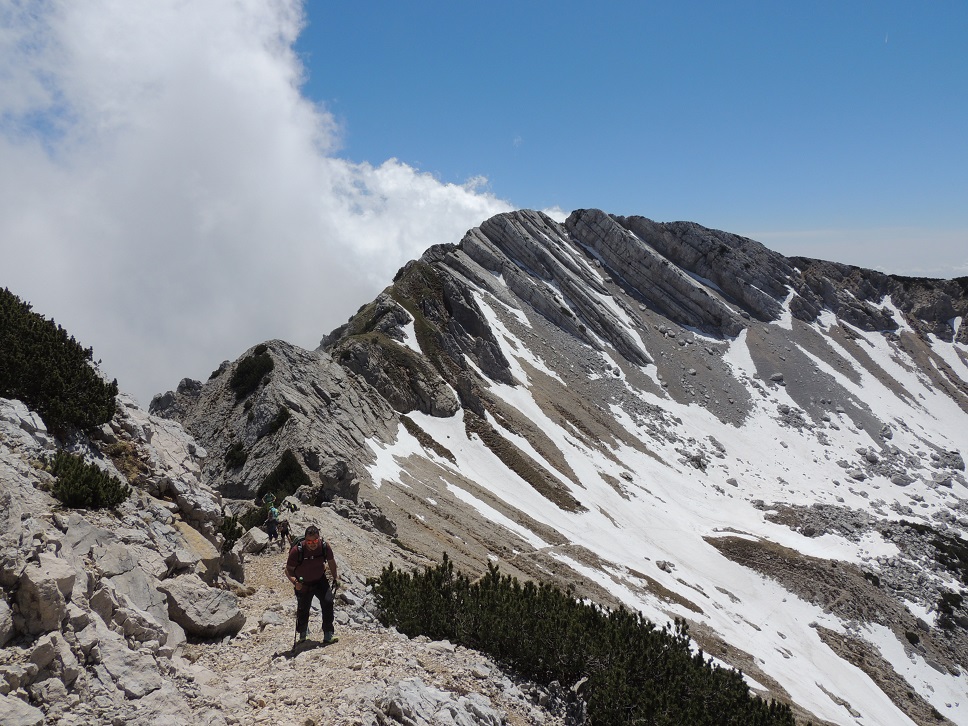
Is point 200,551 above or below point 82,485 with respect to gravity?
below

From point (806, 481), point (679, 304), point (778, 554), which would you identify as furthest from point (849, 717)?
point (679, 304)

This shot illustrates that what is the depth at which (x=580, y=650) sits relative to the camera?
13398 mm

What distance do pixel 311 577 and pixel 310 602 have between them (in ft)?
1.52

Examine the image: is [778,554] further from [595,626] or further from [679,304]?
[679,304]

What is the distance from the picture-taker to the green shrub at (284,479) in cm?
3105

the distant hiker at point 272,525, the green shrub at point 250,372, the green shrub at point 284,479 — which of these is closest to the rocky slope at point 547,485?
the green shrub at point 284,479

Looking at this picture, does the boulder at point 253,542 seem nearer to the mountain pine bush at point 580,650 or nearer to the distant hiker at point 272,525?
the distant hiker at point 272,525

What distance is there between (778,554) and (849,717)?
68.3ft

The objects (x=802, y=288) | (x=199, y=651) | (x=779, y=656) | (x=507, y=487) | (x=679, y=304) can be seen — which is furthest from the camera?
(x=802, y=288)

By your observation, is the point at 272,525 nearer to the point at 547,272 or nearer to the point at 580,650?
the point at 580,650

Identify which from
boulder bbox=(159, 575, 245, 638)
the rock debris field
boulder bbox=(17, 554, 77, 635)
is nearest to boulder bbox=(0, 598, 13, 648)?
boulder bbox=(17, 554, 77, 635)

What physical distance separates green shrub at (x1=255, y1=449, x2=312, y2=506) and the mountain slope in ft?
3.01

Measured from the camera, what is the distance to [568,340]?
94.1m

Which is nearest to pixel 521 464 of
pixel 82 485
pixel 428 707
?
pixel 82 485
